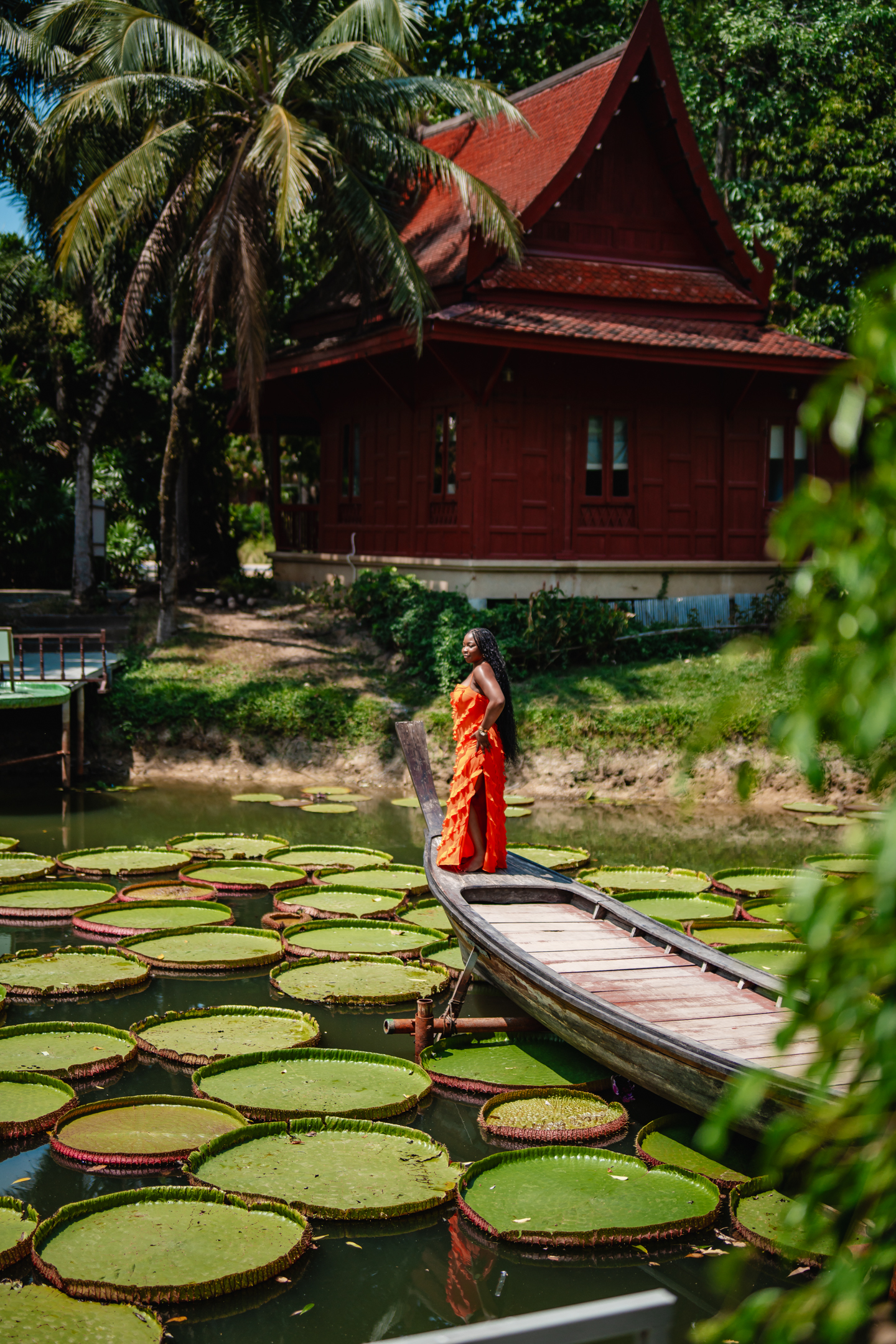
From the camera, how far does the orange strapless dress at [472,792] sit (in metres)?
7.73

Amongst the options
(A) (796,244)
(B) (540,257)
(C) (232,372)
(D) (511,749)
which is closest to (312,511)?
(C) (232,372)

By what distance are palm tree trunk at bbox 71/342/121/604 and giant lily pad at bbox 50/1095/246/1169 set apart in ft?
51.4

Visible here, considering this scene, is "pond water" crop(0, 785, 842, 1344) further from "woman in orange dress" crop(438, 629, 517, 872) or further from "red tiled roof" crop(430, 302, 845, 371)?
"red tiled roof" crop(430, 302, 845, 371)

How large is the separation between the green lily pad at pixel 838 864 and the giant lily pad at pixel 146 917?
17.6ft

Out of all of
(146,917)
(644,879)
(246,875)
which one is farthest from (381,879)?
(644,879)

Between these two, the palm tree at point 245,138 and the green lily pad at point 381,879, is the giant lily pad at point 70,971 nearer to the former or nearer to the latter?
the green lily pad at point 381,879

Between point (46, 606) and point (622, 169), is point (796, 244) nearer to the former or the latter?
point (622, 169)

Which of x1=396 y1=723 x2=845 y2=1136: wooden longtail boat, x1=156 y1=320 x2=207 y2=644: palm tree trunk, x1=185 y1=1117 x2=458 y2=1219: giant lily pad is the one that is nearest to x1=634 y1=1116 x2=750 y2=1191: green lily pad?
x1=396 y1=723 x2=845 y2=1136: wooden longtail boat

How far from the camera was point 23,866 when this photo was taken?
984cm

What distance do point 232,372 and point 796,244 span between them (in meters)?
11.0

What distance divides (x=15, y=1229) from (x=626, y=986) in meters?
3.01

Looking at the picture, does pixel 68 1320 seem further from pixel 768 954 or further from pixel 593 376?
pixel 593 376

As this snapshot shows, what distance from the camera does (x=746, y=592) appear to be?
19672 millimetres

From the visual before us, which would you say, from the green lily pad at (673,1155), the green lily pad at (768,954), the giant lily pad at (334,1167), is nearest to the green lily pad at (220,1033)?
the giant lily pad at (334,1167)
